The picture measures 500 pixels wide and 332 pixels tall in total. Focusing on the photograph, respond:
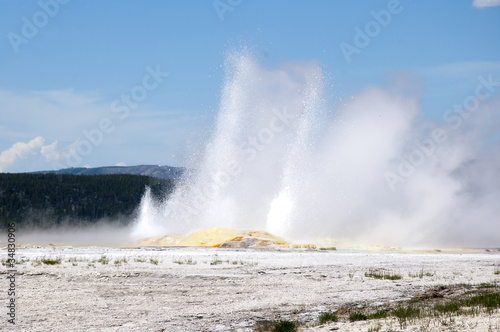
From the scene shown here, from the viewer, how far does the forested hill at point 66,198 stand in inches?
4375

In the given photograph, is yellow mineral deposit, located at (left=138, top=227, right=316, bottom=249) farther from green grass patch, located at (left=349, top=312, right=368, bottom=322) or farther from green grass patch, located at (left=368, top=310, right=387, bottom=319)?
green grass patch, located at (left=349, top=312, right=368, bottom=322)

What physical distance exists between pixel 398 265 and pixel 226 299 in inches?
524

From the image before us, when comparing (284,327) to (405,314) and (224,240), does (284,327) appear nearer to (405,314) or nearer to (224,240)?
(405,314)

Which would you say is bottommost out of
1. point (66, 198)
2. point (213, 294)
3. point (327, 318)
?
point (213, 294)

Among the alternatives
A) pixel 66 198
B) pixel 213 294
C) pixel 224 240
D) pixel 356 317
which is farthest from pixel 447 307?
pixel 66 198

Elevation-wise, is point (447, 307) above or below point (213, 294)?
above

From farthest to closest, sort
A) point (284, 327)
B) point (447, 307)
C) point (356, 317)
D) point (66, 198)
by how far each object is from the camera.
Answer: point (66, 198) → point (447, 307) → point (356, 317) → point (284, 327)

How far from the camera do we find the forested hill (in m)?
111

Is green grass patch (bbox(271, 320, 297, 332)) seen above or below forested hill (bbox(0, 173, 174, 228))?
below

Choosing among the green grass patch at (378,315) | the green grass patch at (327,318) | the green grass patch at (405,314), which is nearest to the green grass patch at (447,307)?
the green grass patch at (405,314)

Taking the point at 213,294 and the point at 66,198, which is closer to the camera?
the point at 213,294

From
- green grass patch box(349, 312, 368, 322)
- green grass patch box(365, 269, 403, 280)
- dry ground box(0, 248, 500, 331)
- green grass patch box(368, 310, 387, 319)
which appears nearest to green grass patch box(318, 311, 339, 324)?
dry ground box(0, 248, 500, 331)

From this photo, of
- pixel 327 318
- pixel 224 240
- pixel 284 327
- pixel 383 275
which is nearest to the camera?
pixel 284 327

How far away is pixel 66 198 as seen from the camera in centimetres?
12156
